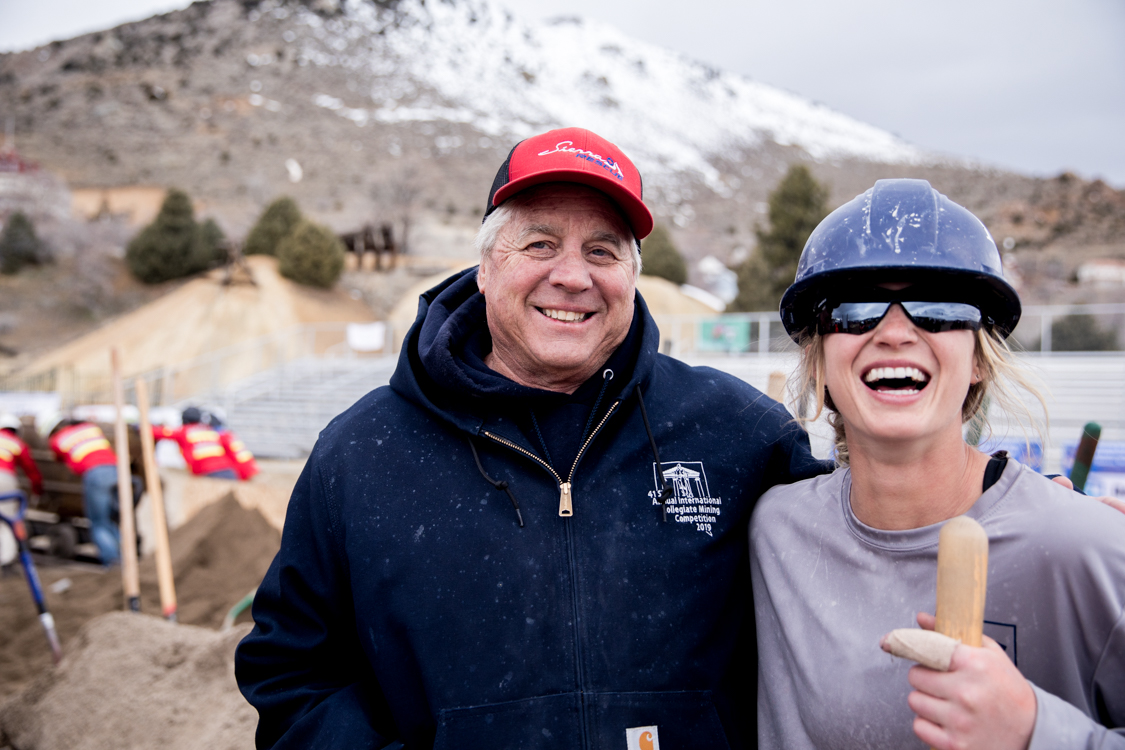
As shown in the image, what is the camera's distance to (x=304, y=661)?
6.55ft

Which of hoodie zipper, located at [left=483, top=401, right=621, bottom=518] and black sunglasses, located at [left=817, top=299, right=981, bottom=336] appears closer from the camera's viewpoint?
black sunglasses, located at [left=817, top=299, right=981, bottom=336]

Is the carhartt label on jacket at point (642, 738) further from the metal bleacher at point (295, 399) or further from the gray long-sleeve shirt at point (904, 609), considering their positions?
the metal bleacher at point (295, 399)

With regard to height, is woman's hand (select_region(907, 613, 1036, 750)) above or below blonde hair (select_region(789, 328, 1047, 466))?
below

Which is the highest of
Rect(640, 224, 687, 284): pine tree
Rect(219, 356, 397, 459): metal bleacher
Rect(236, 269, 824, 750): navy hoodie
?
Rect(640, 224, 687, 284): pine tree

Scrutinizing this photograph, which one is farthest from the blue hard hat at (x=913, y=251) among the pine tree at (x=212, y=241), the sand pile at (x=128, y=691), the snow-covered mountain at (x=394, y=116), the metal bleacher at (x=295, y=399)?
the pine tree at (x=212, y=241)

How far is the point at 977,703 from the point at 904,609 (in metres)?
0.41

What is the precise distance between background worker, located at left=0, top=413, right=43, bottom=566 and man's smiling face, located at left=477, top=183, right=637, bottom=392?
22.4ft

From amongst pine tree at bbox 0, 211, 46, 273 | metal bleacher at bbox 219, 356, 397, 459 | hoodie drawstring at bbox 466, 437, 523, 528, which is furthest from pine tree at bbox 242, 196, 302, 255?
hoodie drawstring at bbox 466, 437, 523, 528

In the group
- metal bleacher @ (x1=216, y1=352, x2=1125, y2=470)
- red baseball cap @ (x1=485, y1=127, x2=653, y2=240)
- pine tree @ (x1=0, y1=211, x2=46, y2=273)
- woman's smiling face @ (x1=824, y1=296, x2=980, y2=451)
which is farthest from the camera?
pine tree @ (x1=0, y1=211, x2=46, y2=273)

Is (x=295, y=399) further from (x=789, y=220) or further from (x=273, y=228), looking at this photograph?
(x=789, y=220)

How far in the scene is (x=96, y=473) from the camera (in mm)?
8312

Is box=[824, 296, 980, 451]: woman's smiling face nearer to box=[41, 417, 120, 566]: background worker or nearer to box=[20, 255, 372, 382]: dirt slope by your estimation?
box=[41, 417, 120, 566]: background worker

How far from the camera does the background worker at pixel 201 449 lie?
9.99 meters

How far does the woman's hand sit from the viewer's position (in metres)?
1.10
